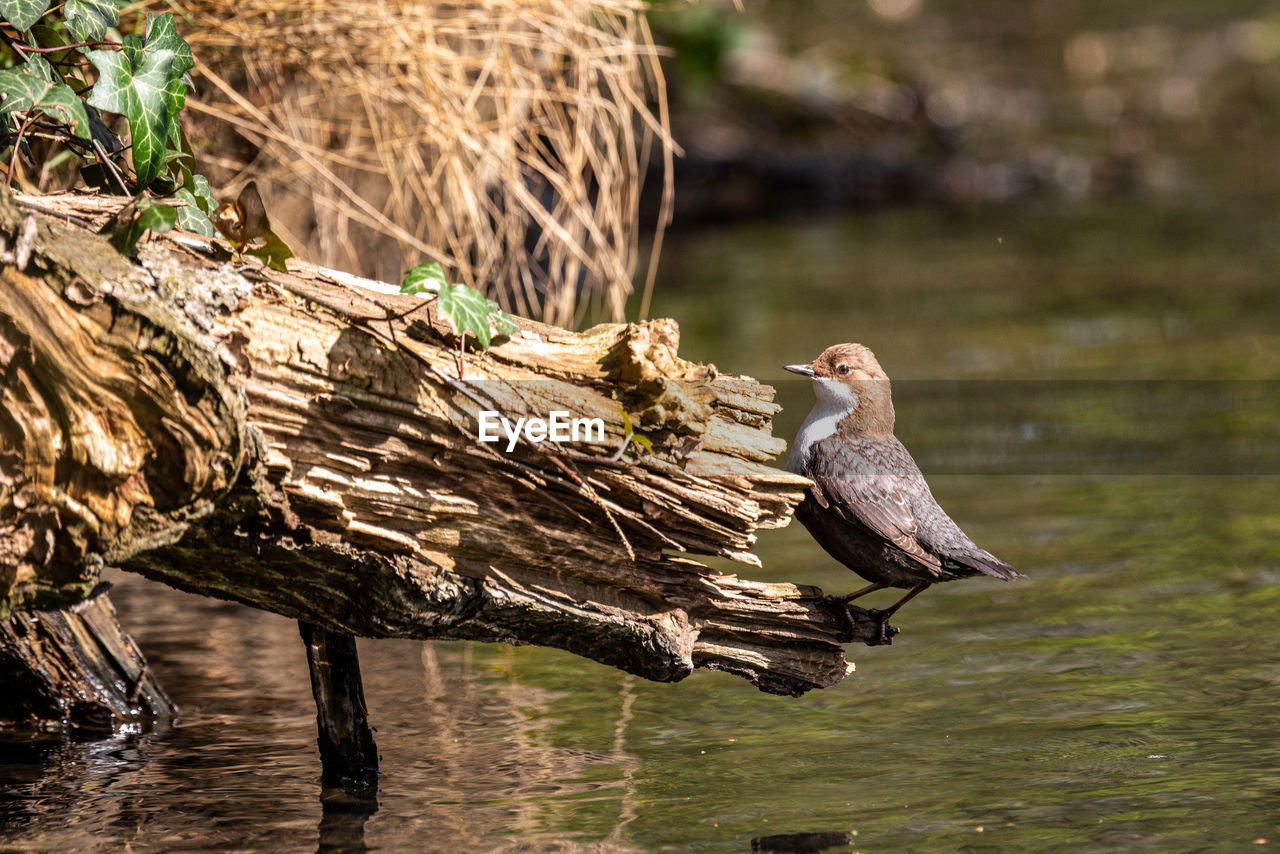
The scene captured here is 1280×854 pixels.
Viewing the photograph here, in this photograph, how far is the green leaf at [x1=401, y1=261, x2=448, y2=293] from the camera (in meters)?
3.00

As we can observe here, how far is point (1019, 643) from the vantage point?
4836 millimetres

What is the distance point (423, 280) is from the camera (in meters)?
3.01

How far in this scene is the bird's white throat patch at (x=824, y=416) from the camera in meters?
3.61

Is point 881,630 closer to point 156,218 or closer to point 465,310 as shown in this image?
point 465,310

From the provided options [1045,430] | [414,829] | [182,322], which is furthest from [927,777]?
[1045,430]

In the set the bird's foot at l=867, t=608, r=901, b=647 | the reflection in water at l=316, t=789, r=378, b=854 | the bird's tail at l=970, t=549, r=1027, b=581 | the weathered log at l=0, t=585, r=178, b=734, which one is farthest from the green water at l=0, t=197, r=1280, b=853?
the bird's tail at l=970, t=549, r=1027, b=581

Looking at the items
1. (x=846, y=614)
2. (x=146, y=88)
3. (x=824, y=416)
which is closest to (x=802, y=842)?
(x=846, y=614)

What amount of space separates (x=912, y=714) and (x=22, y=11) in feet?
8.82

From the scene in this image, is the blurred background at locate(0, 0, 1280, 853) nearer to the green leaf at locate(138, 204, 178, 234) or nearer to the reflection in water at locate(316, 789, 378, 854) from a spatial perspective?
the reflection in water at locate(316, 789, 378, 854)

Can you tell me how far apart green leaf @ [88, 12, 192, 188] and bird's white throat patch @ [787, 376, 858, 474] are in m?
1.52

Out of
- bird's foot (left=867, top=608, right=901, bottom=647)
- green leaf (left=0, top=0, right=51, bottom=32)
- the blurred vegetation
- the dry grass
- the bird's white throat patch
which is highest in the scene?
the blurred vegetation

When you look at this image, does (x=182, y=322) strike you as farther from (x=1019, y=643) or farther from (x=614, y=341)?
(x=1019, y=643)

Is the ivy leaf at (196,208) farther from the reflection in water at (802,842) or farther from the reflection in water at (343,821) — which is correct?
the reflection in water at (802,842)

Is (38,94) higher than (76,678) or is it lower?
higher
